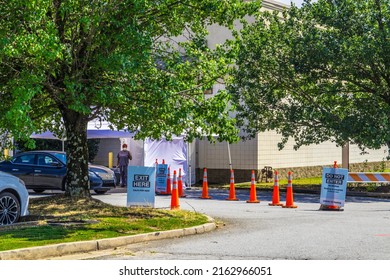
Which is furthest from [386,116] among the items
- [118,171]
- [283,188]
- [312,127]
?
[118,171]

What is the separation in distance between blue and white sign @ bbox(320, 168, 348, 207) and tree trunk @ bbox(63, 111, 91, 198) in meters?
6.28

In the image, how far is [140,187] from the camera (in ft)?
59.5

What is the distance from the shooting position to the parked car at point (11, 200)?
1471 centimetres

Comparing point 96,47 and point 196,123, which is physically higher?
point 96,47

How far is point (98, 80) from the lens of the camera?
16469 millimetres

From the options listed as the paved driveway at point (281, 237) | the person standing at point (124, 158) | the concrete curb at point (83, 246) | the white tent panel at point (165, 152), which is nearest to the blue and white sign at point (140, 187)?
the paved driveway at point (281, 237)

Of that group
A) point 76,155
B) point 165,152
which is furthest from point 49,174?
point 76,155

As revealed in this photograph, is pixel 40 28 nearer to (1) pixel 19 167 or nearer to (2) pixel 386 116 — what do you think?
(1) pixel 19 167

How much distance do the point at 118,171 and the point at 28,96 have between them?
16115 mm

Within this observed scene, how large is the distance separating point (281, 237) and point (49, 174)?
13.8 meters

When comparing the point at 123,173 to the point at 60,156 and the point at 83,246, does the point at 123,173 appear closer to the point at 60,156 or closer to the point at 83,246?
the point at 60,156

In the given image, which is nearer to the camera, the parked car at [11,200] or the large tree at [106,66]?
the large tree at [106,66]

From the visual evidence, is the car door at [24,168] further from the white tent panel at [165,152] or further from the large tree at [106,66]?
the large tree at [106,66]

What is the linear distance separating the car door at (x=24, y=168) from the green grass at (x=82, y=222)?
289 inches
